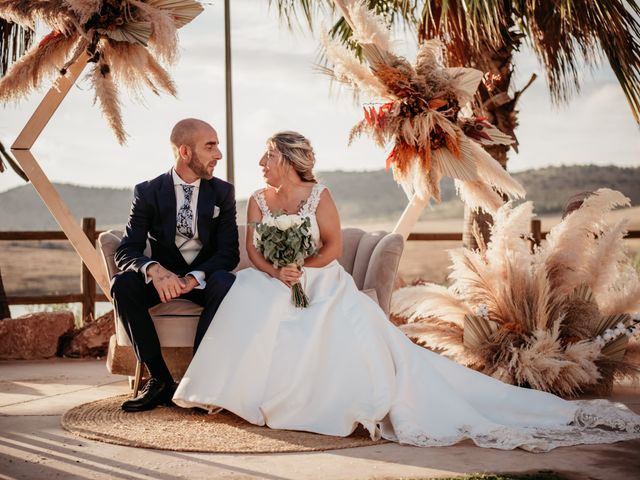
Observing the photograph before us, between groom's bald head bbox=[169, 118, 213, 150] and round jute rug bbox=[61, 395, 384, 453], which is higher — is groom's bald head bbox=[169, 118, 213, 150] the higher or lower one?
the higher one

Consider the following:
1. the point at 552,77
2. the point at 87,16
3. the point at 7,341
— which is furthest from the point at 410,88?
the point at 7,341

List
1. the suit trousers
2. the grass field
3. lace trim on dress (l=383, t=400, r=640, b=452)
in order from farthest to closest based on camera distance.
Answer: the grass field, the suit trousers, lace trim on dress (l=383, t=400, r=640, b=452)

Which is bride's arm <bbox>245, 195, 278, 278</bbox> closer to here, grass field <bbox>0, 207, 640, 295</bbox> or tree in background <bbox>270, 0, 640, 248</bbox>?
tree in background <bbox>270, 0, 640, 248</bbox>

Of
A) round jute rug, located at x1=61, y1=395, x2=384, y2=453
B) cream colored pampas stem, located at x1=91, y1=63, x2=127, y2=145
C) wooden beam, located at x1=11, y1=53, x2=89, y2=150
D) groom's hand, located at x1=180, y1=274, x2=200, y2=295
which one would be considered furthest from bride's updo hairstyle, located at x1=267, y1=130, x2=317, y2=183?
wooden beam, located at x1=11, y1=53, x2=89, y2=150

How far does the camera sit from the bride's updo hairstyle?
4793mm

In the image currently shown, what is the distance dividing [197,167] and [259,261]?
748 mm

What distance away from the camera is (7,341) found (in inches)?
291

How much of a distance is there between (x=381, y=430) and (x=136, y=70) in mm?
3176

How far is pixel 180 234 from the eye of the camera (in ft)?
16.2

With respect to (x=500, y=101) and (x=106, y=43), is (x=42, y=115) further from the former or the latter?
(x=500, y=101)

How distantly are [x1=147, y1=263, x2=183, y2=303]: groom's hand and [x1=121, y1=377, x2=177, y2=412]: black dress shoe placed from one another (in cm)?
49

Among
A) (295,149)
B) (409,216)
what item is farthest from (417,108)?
(295,149)

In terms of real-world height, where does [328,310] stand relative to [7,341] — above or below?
above

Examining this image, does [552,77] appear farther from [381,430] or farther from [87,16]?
[381,430]
